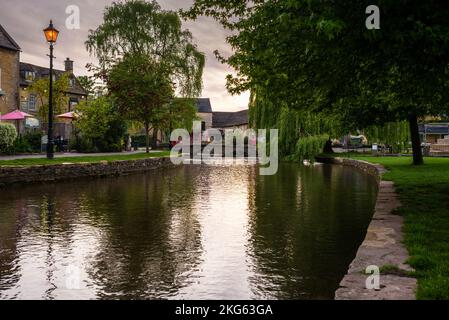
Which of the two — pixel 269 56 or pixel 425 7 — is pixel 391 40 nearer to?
pixel 425 7

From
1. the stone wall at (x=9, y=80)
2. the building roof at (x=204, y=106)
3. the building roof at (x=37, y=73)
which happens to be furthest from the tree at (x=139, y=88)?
the building roof at (x=204, y=106)

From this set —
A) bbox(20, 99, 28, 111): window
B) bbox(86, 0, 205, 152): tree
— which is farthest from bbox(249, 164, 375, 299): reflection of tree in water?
bbox(20, 99, 28, 111): window

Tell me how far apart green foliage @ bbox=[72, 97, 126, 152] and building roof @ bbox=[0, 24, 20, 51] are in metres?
11.4

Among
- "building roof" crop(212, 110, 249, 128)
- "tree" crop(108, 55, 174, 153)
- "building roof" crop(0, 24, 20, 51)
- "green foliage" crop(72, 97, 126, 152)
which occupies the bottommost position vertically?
"green foliage" crop(72, 97, 126, 152)

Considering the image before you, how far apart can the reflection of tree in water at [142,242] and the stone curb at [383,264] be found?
199cm

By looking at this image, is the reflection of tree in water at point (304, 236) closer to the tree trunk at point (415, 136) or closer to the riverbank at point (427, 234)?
the riverbank at point (427, 234)

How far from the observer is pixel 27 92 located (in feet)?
161

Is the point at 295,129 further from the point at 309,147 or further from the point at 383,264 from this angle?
the point at 383,264

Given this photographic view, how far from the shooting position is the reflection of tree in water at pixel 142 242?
555cm

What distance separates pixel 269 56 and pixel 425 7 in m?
3.33

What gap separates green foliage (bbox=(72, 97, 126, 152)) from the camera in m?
31.2

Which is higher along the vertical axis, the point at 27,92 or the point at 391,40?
the point at 27,92

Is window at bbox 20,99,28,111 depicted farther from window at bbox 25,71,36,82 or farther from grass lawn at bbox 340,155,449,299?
grass lawn at bbox 340,155,449,299

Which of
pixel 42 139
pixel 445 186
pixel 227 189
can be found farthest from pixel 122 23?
pixel 445 186
